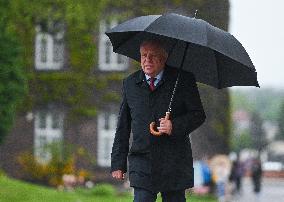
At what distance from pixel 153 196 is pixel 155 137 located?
1.22 ft

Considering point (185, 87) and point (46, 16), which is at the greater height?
point (46, 16)

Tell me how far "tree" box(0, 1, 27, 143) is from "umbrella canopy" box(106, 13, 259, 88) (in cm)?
931

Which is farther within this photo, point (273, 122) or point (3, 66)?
point (273, 122)

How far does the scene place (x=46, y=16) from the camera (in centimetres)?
2059

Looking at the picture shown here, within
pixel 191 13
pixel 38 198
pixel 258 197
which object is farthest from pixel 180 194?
pixel 258 197

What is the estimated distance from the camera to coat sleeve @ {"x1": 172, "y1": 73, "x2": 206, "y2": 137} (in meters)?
5.94

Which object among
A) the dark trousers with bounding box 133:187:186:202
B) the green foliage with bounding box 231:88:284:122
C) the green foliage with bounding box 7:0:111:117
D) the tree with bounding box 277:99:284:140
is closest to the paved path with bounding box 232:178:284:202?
the tree with bounding box 277:99:284:140

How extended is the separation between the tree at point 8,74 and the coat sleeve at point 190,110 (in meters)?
9.92

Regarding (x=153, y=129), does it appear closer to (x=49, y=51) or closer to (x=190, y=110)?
(x=190, y=110)

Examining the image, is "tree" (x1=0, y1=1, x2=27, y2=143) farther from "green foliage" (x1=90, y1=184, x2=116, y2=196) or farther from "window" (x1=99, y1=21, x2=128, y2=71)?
"window" (x1=99, y1=21, x2=128, y2=71)

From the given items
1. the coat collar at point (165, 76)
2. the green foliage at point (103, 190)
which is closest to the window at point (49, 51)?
the green foliage at point (103, 190)

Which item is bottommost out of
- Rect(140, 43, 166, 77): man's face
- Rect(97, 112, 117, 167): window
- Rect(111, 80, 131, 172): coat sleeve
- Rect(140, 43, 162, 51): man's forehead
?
Rect(97, 112, 117, 167): window

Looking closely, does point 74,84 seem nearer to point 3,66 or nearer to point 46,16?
point 46,16

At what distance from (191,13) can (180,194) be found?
1424 cm
